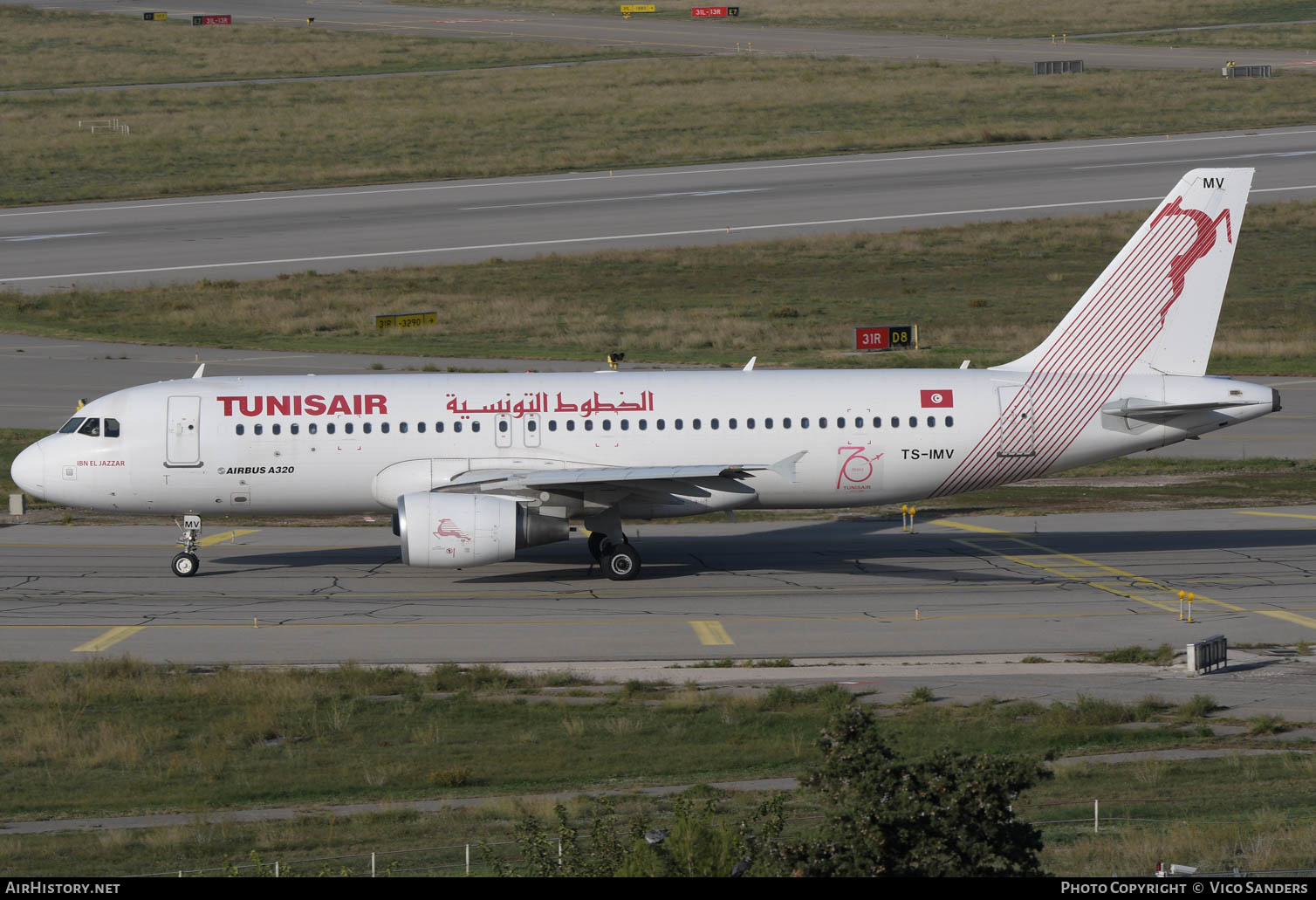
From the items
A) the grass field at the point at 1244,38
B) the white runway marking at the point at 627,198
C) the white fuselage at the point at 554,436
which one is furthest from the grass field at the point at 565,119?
the white fuselage at the point at 554,436

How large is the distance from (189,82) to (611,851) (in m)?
136

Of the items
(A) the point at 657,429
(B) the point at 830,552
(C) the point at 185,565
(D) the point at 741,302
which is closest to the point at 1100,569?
(B) the point at 830,552

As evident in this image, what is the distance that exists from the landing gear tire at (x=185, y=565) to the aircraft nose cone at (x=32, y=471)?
3.59m

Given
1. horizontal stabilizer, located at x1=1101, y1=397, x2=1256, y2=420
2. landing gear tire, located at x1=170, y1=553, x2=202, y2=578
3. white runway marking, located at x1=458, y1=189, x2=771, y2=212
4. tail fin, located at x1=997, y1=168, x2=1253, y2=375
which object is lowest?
landing gear tire, located at x1=170, y1=553, x2=202, y2=578

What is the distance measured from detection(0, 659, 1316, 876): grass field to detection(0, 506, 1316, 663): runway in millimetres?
3058

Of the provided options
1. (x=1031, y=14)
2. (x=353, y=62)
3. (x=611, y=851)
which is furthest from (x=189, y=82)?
(x=611, y=851)

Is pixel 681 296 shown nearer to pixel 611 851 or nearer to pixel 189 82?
pixel 611 851

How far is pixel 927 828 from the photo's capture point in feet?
47.4

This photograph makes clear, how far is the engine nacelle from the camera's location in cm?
3431

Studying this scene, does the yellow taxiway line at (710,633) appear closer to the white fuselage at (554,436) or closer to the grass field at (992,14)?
the white fuselage at (554,436)

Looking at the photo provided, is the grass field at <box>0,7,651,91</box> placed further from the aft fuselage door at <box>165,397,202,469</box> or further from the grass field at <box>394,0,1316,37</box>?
the aft fuselage door at <box>165,397,202,469</box>

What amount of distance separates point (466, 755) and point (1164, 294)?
22.6 metres

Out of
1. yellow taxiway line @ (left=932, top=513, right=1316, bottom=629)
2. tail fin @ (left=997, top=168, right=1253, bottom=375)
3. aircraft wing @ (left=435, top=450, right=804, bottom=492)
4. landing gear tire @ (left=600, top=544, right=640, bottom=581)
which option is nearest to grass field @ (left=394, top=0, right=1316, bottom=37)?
yellow taxiway line @ (left=932, top=513, right=1316, bottom=629)

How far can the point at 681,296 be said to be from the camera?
77.0 m
